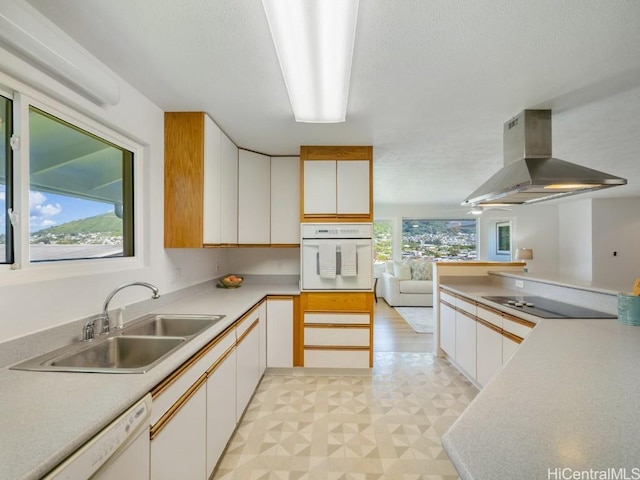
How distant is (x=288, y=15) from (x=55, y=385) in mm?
1607

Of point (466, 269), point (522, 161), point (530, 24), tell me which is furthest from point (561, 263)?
point (530, 24)

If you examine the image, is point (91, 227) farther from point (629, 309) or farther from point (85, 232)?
point (629, 309)

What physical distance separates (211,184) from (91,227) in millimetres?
907

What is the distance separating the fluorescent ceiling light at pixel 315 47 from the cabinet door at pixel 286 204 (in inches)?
51.7

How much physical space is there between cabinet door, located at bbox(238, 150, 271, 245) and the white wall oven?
0.54m

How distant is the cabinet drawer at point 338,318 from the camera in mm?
3008

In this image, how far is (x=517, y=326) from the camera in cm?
212

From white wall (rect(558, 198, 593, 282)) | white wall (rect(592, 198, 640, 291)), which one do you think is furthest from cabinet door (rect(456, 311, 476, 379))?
white wall (rect(592, 198, 640, 291))

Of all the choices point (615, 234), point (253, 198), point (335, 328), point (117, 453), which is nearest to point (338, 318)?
point (335, 328)

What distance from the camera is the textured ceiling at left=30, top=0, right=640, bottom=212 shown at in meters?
1.28

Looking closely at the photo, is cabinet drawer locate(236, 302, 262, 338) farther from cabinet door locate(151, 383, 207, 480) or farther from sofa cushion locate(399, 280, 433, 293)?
sofa cushion locate(399, 280, 433, 293)

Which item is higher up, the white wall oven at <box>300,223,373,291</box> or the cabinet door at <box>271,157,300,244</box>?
the cabinet door at <box>271,157,300,244</box>

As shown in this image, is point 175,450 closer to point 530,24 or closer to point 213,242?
point 213,242

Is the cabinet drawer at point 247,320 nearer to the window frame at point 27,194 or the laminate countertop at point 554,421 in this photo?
the window frame at point 27,194
